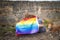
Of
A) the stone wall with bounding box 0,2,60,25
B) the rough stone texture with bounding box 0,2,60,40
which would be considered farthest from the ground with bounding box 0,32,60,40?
the stone wall with bounding box 0,2,60,25

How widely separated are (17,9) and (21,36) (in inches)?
17.5

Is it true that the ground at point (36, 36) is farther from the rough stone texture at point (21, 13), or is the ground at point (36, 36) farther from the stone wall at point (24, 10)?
the stone wall at point (24, 10)

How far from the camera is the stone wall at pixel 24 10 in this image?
78.4 inches

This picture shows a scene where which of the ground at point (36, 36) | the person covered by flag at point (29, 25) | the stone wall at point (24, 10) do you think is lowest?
the ground at point (36, 36)

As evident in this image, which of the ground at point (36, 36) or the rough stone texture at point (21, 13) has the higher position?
the rough stone texture at point (21, 13)

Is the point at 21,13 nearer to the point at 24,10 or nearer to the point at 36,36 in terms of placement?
the point at 24,10

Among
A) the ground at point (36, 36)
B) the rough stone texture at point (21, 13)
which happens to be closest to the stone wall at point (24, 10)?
the rough stone texture at point (21, 13)

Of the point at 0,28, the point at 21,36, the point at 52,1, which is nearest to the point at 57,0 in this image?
the point at 52,1

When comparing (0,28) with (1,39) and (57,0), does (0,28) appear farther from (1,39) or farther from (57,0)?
(57,0)

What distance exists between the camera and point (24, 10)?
2.00m

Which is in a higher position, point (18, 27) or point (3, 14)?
point (3, 14)

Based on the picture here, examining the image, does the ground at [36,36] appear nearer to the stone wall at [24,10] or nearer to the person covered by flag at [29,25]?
the person covered by flag at [29,25]

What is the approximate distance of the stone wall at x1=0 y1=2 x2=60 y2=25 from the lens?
6.53 ft

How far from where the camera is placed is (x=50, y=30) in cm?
198
